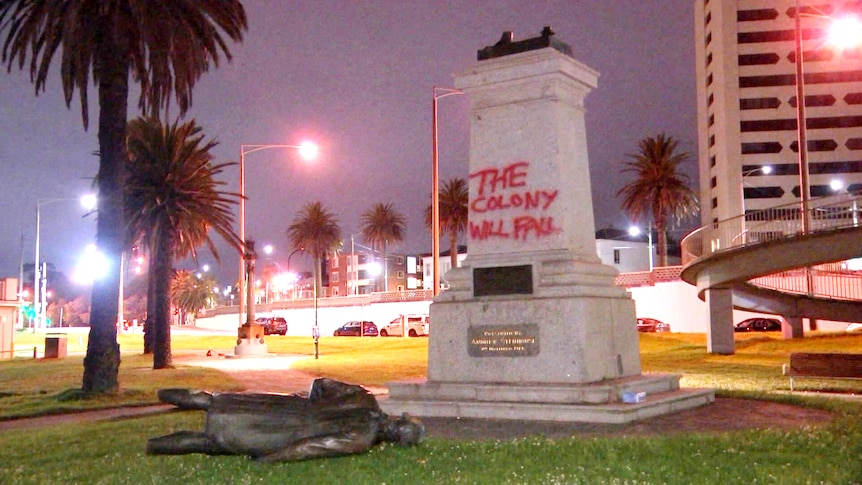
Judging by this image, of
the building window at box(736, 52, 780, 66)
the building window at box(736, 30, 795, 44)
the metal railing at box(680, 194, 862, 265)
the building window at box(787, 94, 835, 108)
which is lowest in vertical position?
the metal railing at box(680, 194, 862, 265)

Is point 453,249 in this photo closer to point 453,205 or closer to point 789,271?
point 453,205

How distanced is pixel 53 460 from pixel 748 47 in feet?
336

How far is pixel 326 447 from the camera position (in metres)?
8.22

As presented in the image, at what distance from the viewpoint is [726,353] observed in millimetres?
33438

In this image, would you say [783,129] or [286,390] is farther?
[783,129]

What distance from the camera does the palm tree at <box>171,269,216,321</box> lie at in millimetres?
150375

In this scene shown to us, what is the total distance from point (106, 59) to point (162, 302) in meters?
12.4

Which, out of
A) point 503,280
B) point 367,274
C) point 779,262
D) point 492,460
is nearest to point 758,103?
point 779,262

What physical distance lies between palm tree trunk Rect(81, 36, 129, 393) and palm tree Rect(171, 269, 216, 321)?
130531 mm

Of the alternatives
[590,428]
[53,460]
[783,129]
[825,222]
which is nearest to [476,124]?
[590,428]

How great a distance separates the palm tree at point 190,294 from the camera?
5920 inches

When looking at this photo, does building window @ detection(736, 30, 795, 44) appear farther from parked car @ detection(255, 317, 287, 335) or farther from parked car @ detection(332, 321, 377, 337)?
parked car @ detection(255, 317, 287, 335)

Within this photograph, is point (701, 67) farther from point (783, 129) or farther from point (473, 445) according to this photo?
point (473, 445)

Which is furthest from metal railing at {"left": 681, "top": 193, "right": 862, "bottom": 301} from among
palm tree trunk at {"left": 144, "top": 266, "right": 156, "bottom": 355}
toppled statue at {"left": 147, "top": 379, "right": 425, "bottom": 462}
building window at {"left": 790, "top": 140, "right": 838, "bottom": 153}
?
building window at {"left": 790, "top": 140, "right": 838, "bottom": 153}
